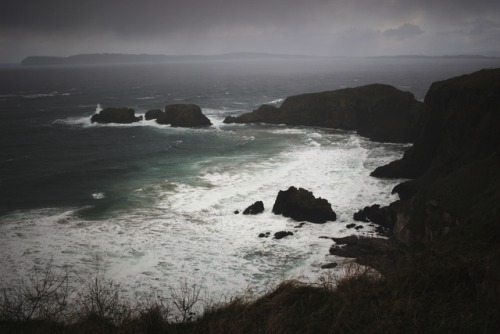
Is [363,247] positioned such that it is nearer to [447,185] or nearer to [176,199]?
[447,185]

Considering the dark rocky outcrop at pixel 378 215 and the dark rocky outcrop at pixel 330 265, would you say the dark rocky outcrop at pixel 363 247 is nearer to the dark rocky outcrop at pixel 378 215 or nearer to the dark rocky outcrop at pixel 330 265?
the dark rocky outcrop at pixel 330 265

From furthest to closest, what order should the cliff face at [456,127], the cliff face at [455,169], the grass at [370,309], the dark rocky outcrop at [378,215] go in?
1. the cliff face at [456,127]
2. the dark rocky outcrop at [378,215]
3. the cliff face at [455,169]
4. the grass at [370,309]

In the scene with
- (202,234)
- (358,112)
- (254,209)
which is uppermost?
(358,112)

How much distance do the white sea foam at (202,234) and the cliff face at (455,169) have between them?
4.61 metres

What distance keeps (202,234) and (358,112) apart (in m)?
49.7

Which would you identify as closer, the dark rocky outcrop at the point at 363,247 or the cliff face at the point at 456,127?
the dark rocky outcrop at the point at 363,247

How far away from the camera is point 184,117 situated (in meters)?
76.5

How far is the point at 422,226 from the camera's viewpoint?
24156 mm

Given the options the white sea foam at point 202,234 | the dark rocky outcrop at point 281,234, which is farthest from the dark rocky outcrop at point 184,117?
the dark rocky outcrop at point 281,234

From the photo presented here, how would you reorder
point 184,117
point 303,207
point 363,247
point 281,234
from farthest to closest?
point 184,117, point 303,207, point 281,234, point 363,247

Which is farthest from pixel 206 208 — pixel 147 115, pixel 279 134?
pixel 147 115

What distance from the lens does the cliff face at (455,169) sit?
20625 millimetres

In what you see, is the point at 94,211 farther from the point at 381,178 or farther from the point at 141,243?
the point at 381,178

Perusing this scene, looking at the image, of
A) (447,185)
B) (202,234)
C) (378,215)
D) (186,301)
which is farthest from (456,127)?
(186,301)
